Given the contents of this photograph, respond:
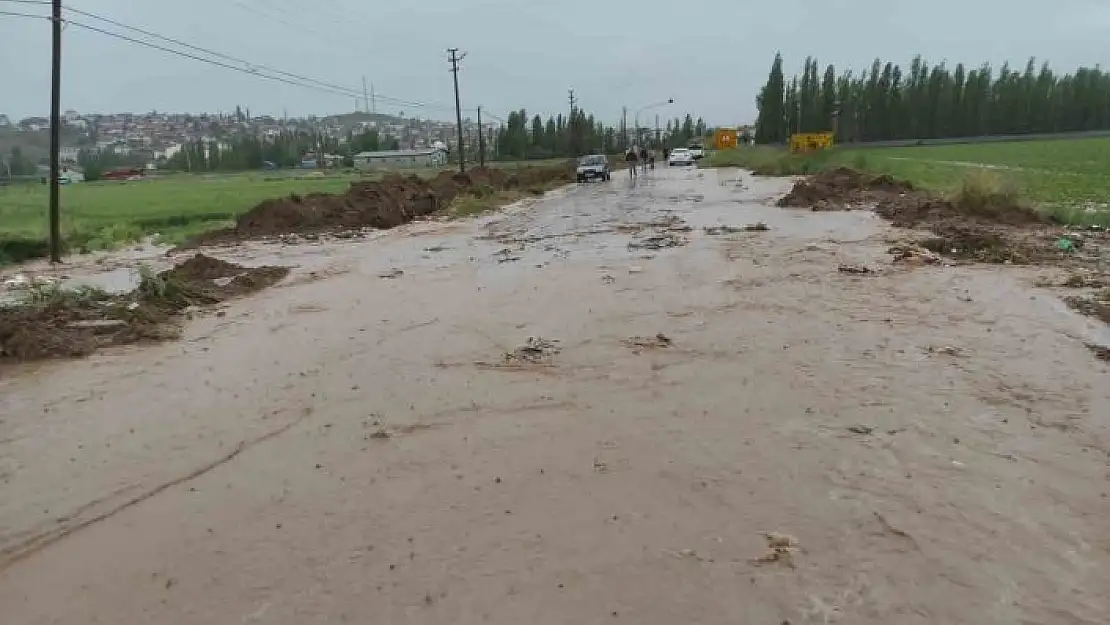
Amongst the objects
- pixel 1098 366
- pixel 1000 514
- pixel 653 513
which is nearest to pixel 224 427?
pixel 653 513

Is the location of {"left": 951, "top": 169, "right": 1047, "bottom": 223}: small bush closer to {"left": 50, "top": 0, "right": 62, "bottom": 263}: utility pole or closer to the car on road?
{"left": 50, "top": 0, "right": 62, "bottom": 263}: utility pole

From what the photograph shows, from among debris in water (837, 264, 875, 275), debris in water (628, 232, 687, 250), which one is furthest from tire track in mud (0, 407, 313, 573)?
debris in water (628, 232, 687, 250)

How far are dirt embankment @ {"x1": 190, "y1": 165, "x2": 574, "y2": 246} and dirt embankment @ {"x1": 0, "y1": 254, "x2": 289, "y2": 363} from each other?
34.5 feet

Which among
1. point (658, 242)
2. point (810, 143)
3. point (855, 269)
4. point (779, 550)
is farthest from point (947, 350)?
point (810, 143)

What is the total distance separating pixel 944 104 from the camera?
101m

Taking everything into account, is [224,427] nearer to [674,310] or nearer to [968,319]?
[674,310]

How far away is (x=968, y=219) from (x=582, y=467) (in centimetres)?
1612

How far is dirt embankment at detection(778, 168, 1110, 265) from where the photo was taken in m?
13.8

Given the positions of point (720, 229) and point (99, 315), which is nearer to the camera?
point (99, 315)

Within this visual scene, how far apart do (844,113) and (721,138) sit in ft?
72.0

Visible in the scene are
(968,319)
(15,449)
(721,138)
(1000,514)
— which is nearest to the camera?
(1000,514)

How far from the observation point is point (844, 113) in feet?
341

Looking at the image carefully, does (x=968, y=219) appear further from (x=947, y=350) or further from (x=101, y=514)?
(x=101, y=514)

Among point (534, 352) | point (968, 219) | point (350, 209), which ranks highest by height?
point (350, 209)
